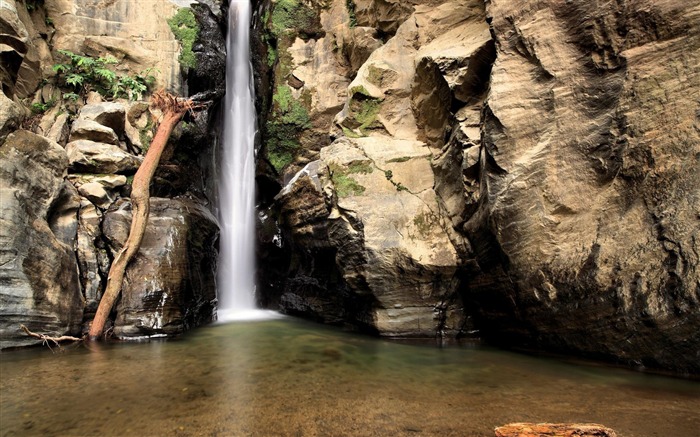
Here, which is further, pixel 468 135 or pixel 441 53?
pixel 441 53

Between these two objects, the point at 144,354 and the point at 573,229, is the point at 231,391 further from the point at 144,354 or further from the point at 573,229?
the point at 573,229

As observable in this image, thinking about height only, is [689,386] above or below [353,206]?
below

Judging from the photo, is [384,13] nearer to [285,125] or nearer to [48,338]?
[285,125]

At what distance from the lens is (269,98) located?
14078 mm

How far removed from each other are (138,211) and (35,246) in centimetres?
198

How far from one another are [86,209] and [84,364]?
4.23m

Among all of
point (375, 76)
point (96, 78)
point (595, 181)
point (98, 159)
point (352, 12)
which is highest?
point (352, 12)

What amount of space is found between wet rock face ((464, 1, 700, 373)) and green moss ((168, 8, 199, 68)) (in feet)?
34.9

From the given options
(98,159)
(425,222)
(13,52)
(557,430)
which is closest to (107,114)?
(98,159)

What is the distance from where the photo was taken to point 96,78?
11445 mm

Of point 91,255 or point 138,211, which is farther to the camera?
point 138,211

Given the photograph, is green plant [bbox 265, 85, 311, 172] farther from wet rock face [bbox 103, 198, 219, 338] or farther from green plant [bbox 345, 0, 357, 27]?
wet rock face [bbox 103, 198, 219, 338]

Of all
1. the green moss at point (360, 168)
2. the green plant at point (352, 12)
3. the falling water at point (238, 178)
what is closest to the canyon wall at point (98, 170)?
the falling water at point (238, 178)

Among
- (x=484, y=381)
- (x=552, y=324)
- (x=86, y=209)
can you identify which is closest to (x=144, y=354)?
(x=86, y=209)
